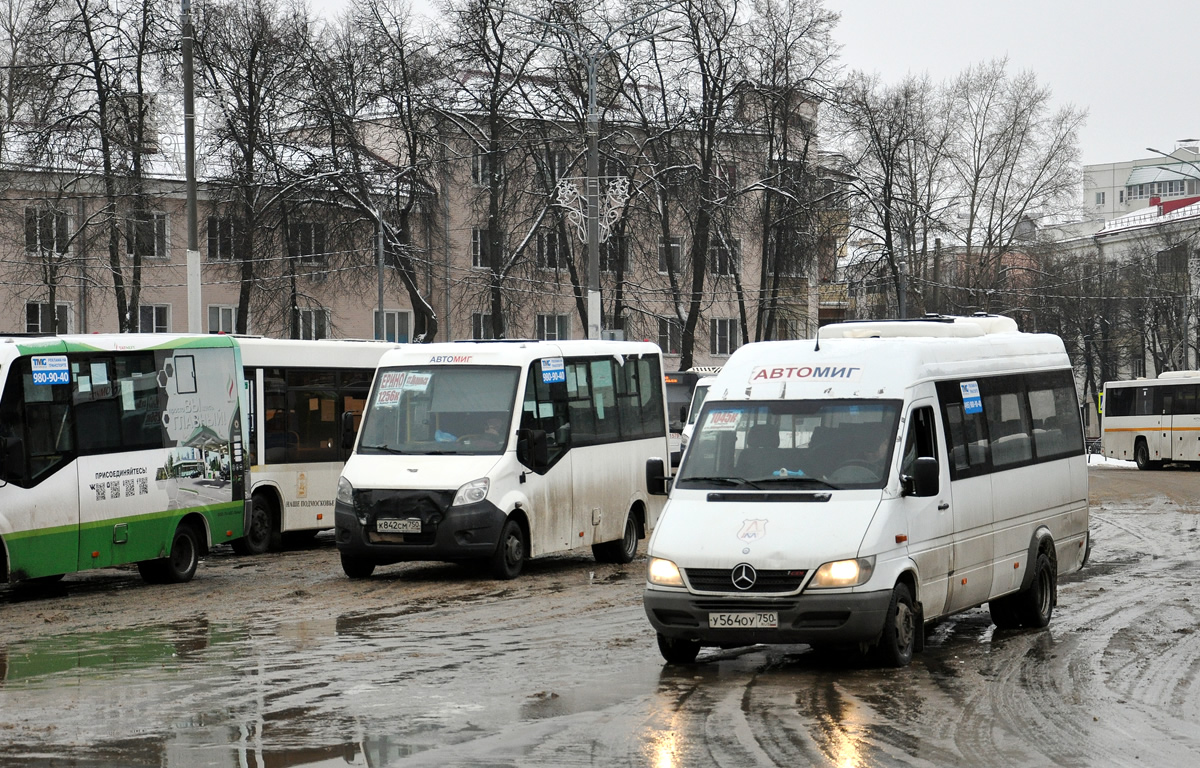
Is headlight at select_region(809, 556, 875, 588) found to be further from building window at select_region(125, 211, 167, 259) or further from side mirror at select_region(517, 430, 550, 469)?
building window at select_region(125, 211, 167, 259)

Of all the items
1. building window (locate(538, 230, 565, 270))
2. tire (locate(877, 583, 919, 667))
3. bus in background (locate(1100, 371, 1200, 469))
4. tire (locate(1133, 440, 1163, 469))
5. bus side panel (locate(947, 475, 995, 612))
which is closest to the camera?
tire (locate(877, 583, 919, 667))

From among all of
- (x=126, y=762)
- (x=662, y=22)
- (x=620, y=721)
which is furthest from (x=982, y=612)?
(x=662, y=22)

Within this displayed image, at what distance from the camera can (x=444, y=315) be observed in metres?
62.1

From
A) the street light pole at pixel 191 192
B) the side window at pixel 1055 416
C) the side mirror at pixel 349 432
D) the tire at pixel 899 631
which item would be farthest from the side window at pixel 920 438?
the street light pole at pixel 191 192

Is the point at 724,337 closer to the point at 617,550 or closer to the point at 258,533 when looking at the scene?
the point at 258,533

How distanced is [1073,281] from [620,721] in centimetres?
6771

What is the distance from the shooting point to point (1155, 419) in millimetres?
51125

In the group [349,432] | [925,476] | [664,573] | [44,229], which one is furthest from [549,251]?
[664,573]

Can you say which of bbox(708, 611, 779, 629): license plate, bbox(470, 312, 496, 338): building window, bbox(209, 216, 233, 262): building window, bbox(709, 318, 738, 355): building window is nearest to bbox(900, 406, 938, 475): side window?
bbox(708, 611, 779, 629): license plate

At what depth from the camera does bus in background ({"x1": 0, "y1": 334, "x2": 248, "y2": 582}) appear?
15758mm

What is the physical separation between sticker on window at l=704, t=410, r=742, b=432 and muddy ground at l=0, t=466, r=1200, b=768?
1636 mm

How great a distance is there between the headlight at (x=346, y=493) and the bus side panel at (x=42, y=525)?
2.73m

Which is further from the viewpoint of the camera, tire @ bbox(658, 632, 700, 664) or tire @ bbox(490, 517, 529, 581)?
tire @ bbox(490, 517, 529, 581)

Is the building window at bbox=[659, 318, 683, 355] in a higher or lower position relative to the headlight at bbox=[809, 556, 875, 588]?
higher
